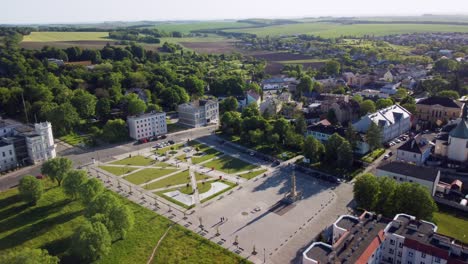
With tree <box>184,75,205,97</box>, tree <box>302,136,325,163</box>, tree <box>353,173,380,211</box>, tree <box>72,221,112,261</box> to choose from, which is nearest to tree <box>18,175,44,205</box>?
tree <box>72,221,112,261</box>

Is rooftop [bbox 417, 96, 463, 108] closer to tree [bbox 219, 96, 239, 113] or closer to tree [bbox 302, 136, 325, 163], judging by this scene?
tree [bbox 302, 136, 325, 163]

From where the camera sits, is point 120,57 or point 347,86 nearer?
point 347,86

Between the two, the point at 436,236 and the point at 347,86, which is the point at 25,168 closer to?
the point at 436,236

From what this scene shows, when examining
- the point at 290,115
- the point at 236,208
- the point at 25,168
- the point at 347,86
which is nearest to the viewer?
the point at 236,208

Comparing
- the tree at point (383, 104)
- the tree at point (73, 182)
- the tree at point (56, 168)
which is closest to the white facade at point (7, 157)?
the tree at point (56, 168)

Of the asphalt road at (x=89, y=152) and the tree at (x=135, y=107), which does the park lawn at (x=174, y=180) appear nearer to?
the asphalt road at (x=89, y=152)

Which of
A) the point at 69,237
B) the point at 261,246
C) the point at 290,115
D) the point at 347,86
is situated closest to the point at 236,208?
the point at 261,246

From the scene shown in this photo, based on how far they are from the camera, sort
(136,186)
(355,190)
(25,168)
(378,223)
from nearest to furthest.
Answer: (378,223)
(355,190)
(136,186)
(25,168)
